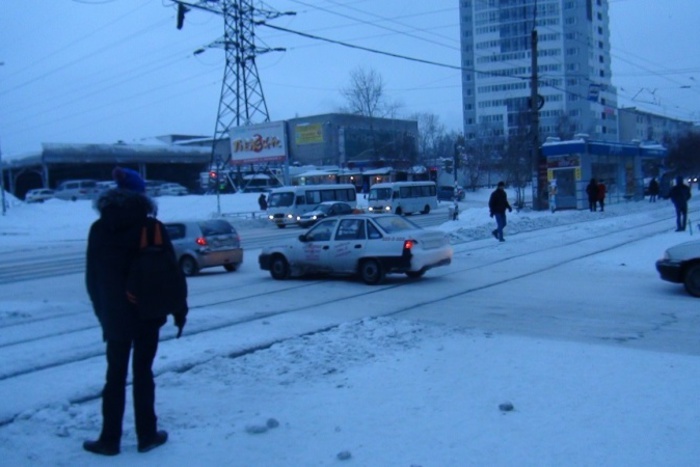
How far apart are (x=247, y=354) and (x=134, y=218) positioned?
3.51 metres

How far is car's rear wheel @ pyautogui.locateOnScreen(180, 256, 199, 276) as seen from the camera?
62.1 feet

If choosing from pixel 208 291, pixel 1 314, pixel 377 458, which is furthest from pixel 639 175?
pixel 377 458

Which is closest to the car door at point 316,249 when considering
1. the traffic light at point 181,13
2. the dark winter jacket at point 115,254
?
the traffic light at point 181,13

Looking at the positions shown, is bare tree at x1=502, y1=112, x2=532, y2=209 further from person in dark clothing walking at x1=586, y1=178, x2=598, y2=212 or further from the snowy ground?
the snowy ground

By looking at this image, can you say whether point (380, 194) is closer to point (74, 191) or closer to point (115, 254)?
point (74, 191)

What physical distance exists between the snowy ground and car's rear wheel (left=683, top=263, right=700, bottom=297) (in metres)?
4.46

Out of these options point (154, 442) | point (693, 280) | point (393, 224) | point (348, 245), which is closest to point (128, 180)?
point (154, 442)

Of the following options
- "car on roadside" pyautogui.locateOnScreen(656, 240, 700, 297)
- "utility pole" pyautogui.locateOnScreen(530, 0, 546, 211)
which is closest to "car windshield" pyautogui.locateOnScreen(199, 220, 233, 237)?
"car on roadside" pyautogui.locateOnScreen(656, 240, 700, 297)

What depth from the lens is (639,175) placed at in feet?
176

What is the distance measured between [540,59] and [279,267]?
424 ft

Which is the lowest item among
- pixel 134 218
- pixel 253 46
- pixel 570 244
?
pixel 570 244

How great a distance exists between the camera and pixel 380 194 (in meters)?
52.3

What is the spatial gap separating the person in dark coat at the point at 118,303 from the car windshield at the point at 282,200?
132 ft

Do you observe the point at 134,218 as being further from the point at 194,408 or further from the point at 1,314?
the point at 1,314
